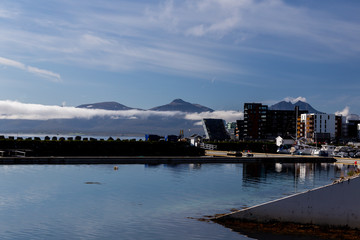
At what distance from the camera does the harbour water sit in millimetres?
29031

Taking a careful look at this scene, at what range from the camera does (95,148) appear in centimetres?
9025

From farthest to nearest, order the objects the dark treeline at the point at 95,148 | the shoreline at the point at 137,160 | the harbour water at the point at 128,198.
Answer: the dark treeline at the point at 95,148
the shoreline at the point at 137,160
the harbour water at the point at 128,198

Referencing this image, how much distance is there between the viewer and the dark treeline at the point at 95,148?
8519 centimetres

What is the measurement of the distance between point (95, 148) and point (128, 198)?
49904 millimetres

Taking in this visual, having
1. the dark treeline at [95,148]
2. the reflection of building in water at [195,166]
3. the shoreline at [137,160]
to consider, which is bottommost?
the reflection of building in water at [195,166]

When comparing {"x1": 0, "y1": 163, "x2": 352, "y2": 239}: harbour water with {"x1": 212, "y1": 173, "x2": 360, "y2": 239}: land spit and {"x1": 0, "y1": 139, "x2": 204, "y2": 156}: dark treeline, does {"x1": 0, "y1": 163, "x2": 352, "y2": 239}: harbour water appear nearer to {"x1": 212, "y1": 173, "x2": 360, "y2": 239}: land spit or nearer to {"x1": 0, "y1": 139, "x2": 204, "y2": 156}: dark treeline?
{"x1": 212, "y1": 173, "x2": 360, "y2": 239}: land spit

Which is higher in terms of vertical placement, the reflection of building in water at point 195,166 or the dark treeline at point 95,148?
the dark treeline at point 95,148

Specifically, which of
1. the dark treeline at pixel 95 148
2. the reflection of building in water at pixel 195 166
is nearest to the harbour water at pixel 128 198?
the reflection of building in water at pixel 195 166

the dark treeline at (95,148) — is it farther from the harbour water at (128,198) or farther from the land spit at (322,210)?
the land spit at (322,210)

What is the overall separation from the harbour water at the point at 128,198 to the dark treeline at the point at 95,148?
16.8 m

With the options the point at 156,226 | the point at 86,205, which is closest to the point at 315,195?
the point at 156,226

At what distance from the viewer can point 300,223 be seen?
28.5 m

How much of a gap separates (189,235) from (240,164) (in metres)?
57.6

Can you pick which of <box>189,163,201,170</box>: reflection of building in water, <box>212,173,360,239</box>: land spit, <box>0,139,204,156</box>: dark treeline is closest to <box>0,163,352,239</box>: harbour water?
<box>189,163,201,170</box>: reflection of building in water
